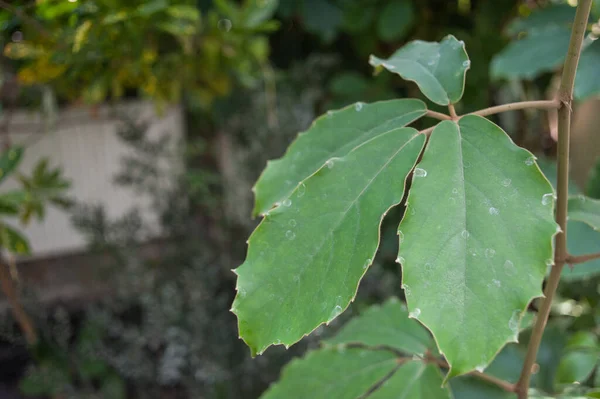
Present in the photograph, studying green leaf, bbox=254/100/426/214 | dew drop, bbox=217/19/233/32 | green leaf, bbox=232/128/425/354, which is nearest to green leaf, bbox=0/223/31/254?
dew drop, bbox=217/19/233/32

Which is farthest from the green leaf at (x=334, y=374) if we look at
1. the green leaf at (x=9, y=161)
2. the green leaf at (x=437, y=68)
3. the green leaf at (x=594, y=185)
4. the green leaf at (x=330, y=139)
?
the green leaf at (x=9, y=161)

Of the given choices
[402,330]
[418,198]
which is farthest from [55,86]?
[418,198]

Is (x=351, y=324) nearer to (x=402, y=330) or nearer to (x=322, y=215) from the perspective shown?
(x=402, y=330)

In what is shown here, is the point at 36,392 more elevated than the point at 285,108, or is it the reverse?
the point at 285,108

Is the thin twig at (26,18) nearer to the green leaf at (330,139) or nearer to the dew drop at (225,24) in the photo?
the dew drop at (225,24)

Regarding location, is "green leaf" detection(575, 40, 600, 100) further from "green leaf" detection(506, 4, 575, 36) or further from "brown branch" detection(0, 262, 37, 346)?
"brown branch" detection(0, 262, 37, 346)

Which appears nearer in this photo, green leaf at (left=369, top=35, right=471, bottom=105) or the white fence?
green leaf at (left=369, top=35, right=471, bottom=105)


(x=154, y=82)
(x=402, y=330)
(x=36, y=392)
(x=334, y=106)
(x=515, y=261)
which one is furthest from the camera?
(x=36, y=392)
